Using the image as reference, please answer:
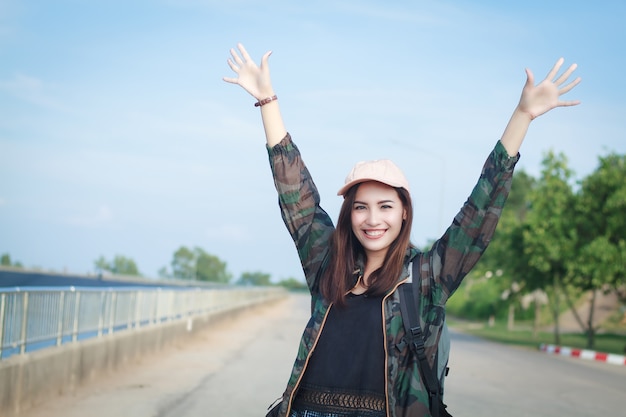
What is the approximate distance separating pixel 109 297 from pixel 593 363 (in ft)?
43.3

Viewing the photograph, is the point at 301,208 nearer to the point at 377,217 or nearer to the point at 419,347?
the point at 377,217

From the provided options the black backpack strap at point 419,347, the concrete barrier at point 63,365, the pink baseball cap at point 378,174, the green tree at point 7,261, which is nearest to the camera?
the black backpack strap at point 419,347

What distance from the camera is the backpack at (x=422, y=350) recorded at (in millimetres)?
3096

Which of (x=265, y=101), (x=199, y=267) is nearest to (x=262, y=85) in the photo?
(x=265, y=101)

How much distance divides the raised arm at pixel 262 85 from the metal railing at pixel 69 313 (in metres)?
5.93

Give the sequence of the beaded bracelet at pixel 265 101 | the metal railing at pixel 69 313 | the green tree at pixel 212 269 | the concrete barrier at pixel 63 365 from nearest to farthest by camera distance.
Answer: the beaded bracelet at pixel 265 101
the concrete barrier at pixel 63 365
the metal railing at pixel 69 313
the green tree at pixel 212 269

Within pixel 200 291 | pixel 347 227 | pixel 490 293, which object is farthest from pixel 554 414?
pixel 490 293

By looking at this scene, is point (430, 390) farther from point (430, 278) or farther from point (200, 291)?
point (200, 291)

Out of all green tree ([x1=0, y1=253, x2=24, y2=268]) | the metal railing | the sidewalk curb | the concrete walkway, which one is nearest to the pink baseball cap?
the metal railing

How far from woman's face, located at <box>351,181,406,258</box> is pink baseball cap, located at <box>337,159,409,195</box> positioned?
2.2 inches

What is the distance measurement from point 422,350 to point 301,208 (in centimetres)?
73

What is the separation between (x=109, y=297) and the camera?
14.2m

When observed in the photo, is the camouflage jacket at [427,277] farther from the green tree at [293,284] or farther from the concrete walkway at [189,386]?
the green tree at [293,284]

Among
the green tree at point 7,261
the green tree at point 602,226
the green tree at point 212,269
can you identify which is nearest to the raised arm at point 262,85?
the green tree at point 602,226
